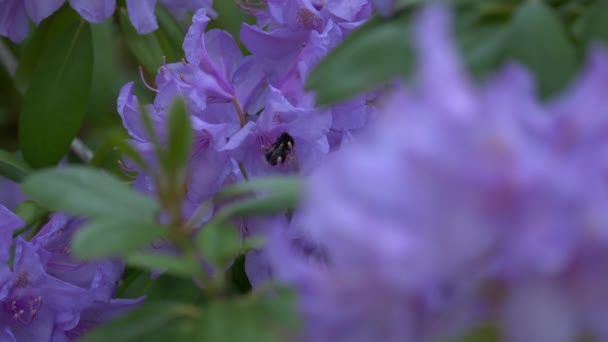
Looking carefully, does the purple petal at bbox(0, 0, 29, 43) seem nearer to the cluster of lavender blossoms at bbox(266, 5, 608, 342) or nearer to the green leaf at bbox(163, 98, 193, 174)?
the green leaf at bbox(163, 98, 193, 174)

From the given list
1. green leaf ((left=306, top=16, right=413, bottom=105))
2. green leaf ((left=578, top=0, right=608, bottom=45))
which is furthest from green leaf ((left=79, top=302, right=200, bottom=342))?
green leaf ((left=578, top=0, right=608, bottom=45))

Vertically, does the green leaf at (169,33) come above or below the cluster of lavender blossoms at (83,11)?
below

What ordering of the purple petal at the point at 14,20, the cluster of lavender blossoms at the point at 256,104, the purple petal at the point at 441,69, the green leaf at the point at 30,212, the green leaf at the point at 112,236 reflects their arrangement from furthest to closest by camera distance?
the purple petal at the point at 14,20 → the green leaf at the point at 30,212 → the cluster of lavender blossoms at the point at 256,104 → the green leaf at the point at 112,236 → the purple petal at the point at 441,69

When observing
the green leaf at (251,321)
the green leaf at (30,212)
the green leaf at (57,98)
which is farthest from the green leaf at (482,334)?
the green leaf at (57,98)

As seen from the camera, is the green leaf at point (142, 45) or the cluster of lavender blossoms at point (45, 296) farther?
the green leaf at point (142, 45)

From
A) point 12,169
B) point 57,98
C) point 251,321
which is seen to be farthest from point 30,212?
point 251,321

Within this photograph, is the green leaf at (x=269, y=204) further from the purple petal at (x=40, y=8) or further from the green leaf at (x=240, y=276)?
the purple petal at (x=40, y=8)

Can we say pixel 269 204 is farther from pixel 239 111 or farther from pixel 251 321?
pixel 239 111
